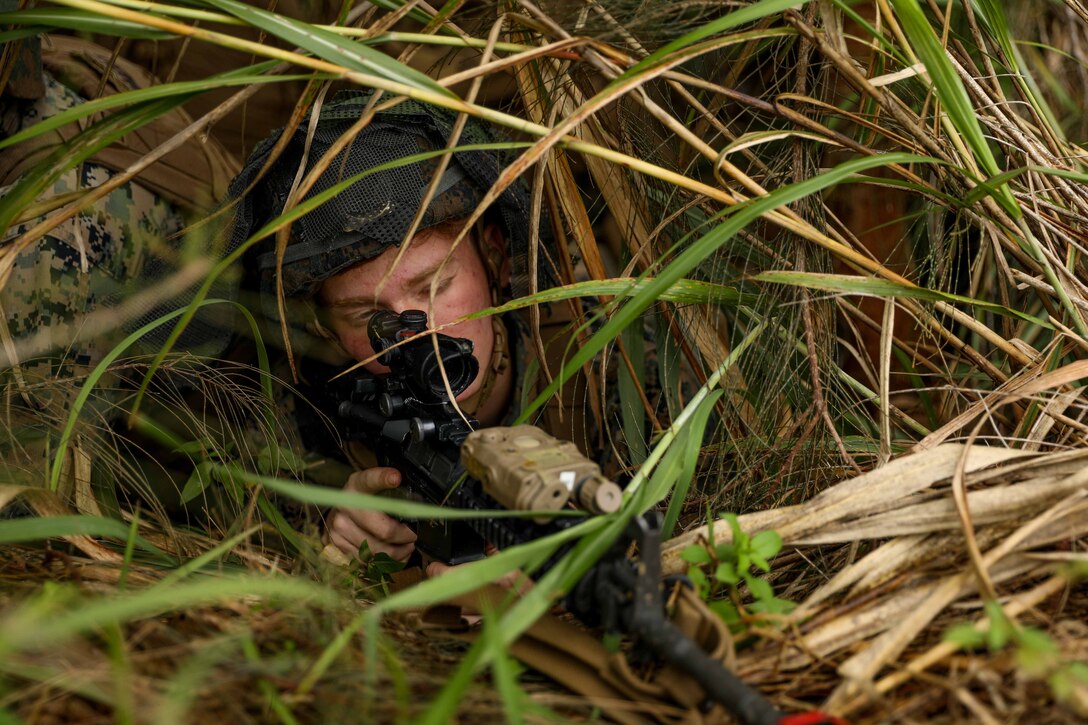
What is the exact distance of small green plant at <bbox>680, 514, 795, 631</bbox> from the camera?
3.32 ft

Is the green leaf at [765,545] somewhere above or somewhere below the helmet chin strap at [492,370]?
above

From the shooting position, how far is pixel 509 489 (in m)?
1.04

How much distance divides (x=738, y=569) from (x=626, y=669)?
0.61 ft

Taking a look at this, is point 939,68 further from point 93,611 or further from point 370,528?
point 370,528

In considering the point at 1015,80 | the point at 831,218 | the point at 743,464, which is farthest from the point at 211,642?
the point at 1015,80

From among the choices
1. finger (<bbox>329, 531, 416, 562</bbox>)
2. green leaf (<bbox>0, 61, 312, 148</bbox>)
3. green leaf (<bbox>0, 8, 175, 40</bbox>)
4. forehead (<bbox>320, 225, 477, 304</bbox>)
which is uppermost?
green leaf (<bbox>0, 8, 175, 40</bbox>)

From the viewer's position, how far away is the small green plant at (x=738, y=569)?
101cm

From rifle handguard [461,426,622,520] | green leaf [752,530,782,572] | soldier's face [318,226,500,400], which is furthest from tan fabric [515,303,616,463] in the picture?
green leaf [752,530,782,572]

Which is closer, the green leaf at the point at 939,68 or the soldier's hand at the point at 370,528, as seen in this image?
the green leaf at the point at 939,68

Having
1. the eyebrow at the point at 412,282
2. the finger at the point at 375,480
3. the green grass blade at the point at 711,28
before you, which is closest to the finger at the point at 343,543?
the finger at the point at 375,480

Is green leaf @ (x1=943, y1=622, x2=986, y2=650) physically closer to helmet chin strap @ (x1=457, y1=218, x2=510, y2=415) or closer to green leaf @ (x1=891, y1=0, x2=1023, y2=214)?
green leaf @ (x1=891, y1=0, x2=1023, y2=214)

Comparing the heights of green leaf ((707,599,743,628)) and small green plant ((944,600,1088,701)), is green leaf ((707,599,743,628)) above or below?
below

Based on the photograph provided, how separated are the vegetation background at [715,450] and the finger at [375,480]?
0.67 feet

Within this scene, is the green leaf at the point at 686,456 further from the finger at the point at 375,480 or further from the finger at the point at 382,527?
the finger at the point at 382,527
